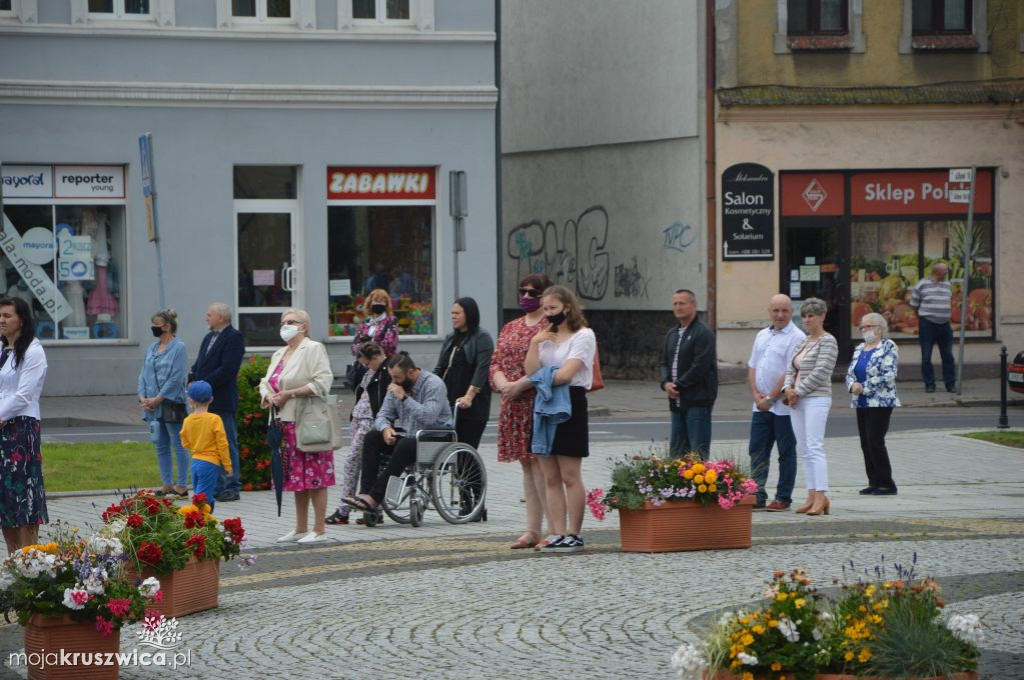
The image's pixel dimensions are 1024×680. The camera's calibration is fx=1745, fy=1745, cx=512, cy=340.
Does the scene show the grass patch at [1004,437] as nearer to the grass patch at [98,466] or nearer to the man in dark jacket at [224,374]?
the man in dark jacket at [224,374]

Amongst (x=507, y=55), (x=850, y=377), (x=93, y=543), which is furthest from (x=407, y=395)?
(x=507, y=55)

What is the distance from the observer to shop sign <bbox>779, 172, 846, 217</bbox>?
3027 centimetres

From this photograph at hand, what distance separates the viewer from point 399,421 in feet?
46.9

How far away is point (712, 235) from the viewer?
30016 mm

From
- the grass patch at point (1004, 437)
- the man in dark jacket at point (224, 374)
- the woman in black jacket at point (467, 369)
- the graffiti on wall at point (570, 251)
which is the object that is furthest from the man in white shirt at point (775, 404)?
the graffiti on wall at point (570, 251)

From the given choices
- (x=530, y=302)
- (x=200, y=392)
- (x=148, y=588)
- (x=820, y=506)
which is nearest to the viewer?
(x=148, y=588)

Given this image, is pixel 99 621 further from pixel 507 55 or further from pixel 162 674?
pixel 507 55

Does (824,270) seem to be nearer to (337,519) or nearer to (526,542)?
(337,519)

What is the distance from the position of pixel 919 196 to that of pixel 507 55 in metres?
10.8

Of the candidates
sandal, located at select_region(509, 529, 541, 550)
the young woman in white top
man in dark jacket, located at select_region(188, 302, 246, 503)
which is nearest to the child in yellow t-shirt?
man in dark jacket, located at select_region(188, 302, 246, 503)

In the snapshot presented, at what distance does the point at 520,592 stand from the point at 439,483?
421cm

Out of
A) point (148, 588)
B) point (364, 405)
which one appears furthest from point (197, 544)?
point (364, 405)

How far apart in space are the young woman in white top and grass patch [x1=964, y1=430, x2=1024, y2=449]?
30.7 ft

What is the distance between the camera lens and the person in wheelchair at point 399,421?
46.0ft
